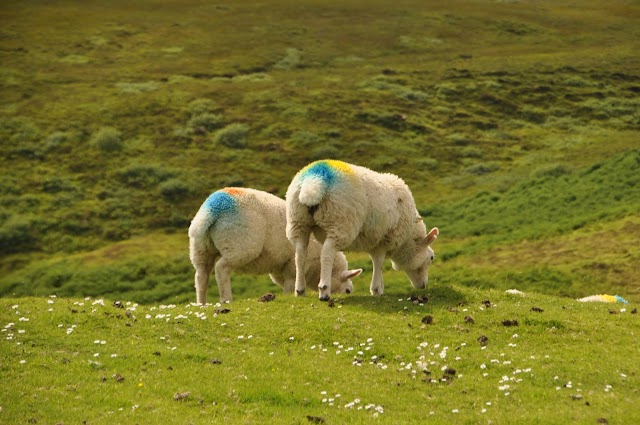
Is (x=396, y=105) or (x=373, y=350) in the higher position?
(x=373, y=350)

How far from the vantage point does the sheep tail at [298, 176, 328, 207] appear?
18375mm

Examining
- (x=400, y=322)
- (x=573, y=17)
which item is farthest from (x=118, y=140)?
(x=573, y=17)

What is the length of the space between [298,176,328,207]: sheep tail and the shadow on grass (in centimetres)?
236

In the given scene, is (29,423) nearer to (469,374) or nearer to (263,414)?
(263,414)

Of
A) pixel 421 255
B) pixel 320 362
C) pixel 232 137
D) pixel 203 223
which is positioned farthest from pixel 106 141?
pixel 320 362

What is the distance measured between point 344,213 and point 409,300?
2429 mm

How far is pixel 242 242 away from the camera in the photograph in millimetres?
21391

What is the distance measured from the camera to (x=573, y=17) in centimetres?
10438

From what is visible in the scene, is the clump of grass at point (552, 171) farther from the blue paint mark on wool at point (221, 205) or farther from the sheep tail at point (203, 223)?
the sheep tail at point (203, 223)

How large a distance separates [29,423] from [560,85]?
236ft

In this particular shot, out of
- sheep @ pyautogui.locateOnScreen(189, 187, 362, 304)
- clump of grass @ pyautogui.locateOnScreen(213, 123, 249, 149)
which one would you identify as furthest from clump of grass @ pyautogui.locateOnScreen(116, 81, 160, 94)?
sheep @ pyautogui.locateOnScreen(189, 187, 362, 304)

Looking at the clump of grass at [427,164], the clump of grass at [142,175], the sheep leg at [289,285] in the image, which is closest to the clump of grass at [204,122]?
the clump of grass at [142,175]

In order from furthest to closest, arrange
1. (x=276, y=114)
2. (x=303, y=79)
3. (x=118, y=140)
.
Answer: (x=303, y=79)
(x=276, y=114)
(x=118, y=140)

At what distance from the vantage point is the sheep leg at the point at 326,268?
1856cm
